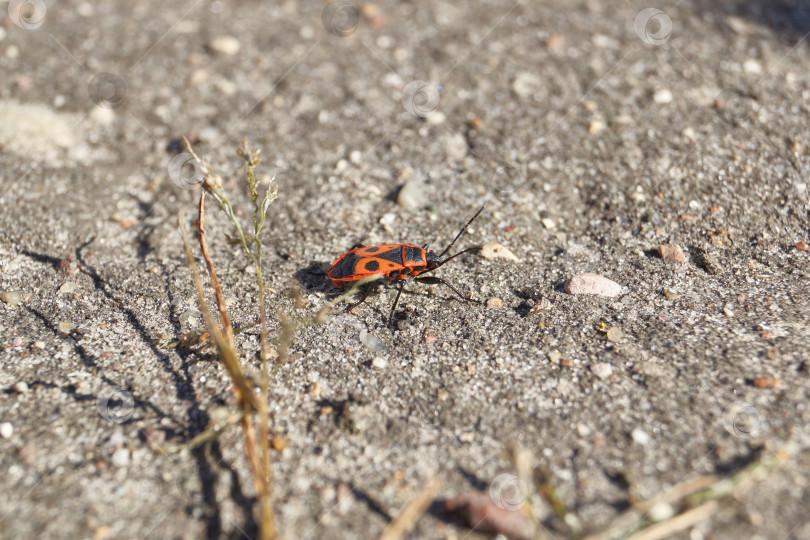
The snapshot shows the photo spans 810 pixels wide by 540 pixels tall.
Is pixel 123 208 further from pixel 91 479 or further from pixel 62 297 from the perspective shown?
pixel 91 479

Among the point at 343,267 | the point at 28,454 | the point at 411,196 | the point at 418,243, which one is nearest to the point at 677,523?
the point at 343,267

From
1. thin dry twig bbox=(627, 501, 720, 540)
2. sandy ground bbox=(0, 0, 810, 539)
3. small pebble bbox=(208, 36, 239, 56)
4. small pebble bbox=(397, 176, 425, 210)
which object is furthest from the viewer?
small pebble bbox=(208, 36, 239, 56)

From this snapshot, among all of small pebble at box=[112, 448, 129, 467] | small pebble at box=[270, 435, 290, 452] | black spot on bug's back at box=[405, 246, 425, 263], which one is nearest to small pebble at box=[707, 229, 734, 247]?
black spot on bug's back at box=[405, 246, 425, 263]

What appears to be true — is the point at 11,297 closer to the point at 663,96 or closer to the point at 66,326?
the point at 66,326

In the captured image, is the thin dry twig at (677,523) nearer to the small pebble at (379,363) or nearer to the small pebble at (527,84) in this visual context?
the small pebble at (379,363)

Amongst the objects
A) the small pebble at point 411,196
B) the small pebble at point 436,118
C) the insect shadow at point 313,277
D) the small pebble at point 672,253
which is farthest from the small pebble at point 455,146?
the small pebble at point 672,253

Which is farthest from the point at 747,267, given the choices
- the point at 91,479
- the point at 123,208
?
the point at 123,208

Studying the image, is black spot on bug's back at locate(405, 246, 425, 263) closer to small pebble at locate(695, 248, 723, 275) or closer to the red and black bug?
the red and black bug
